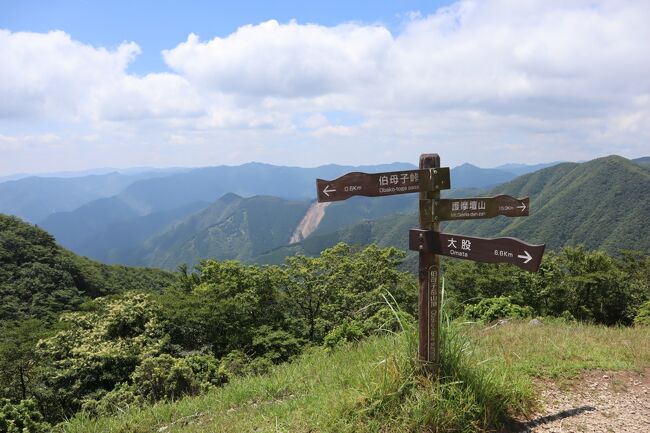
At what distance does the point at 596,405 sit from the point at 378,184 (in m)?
3.68

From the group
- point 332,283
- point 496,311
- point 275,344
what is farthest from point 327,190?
point 332,283

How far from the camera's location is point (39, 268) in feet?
147

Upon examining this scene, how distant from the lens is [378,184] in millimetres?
4270

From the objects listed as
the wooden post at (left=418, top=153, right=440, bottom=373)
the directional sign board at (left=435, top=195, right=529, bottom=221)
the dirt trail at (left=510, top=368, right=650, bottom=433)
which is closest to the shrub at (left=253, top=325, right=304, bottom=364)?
→ the dirt trail at (left=510, top=368, right=650, bottom=433)

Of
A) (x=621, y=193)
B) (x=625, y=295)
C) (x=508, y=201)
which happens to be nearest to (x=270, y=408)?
(x=508, y=201)

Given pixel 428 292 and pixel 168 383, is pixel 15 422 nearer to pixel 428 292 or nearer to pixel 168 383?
pixel 168 383

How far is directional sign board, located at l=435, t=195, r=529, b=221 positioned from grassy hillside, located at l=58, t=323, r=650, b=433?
Answer: 139 cm

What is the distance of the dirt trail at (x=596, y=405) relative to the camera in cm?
442

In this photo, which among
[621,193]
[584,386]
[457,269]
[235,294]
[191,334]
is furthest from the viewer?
[621,193]

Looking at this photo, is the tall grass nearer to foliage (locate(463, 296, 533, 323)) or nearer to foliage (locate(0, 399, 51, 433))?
foliage (locate(0, 399, 51, 433))

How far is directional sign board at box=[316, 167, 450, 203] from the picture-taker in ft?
13.9

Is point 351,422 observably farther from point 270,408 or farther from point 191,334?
point 191,334

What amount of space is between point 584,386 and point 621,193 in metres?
153

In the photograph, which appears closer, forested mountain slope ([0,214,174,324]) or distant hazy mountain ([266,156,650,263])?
Result: forested mountain slope ([0,214,174,324])
